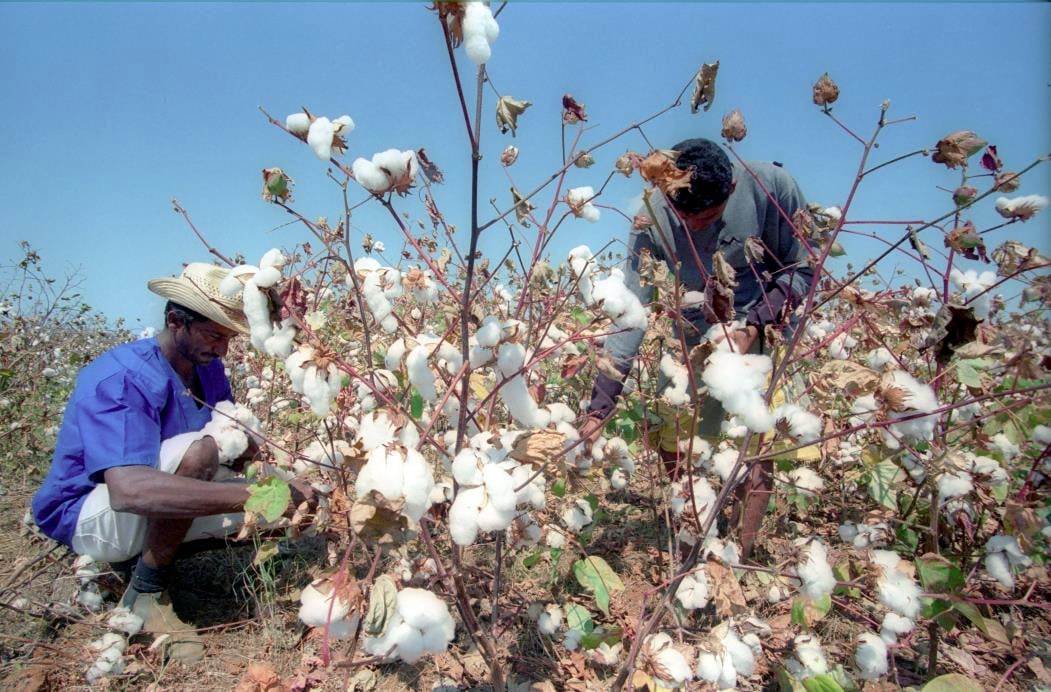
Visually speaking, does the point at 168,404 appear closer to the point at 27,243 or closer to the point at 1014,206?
the point at 1014,206

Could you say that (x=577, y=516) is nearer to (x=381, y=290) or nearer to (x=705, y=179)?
(x=381, y=290)

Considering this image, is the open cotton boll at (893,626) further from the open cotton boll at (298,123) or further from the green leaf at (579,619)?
the open cotton boll at (298,123)

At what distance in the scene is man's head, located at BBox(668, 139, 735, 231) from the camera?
186 cm

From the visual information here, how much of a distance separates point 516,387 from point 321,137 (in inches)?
22.7

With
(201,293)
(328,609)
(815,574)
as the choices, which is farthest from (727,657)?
(201,293)

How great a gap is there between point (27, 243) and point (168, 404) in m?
3.37

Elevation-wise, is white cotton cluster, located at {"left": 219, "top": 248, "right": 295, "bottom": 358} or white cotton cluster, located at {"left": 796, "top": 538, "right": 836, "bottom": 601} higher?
white cotton cluster, located at {"left": 219, "top": 248, "right": 295, "bottom": 358}

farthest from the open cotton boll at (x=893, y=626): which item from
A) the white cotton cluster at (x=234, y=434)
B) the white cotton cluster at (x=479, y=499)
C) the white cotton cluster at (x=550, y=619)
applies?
the white cotton cluster at (x=234, y=434)

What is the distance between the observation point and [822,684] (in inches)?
51.8

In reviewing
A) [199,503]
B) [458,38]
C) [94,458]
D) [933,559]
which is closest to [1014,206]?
[933,559]

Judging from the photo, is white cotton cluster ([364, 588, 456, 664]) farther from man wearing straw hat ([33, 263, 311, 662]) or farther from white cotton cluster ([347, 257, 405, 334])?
man wearing straw hat ([33, 263, 311, 662])

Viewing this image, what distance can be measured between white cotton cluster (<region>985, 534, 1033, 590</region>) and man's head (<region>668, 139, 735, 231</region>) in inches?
46.9

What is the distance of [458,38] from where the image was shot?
804 mm

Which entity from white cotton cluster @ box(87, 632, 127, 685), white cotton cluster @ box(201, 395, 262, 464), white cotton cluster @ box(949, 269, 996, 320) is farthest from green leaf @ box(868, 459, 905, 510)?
white cotton cluster @ box(87, 632, 127, 685)
